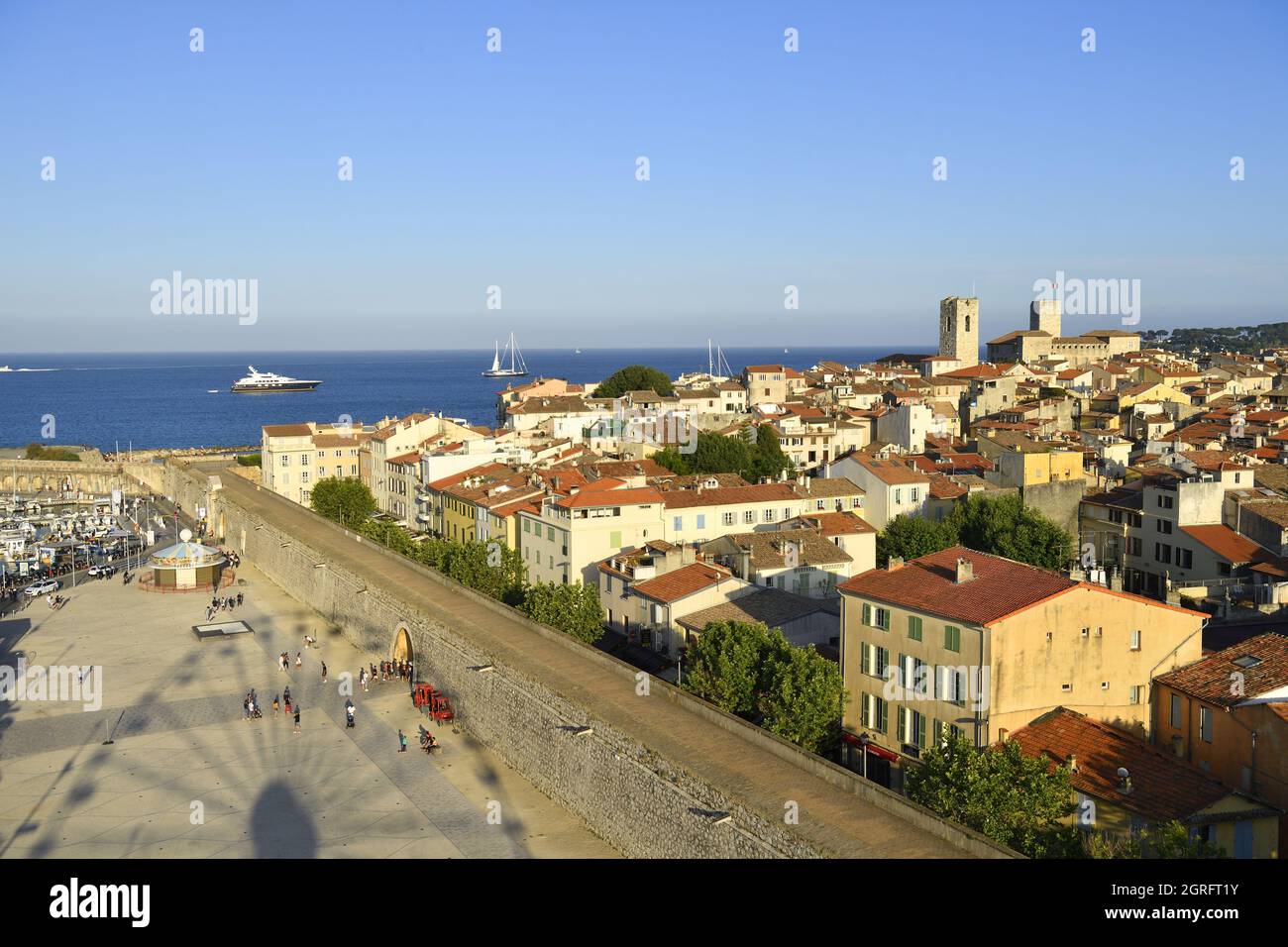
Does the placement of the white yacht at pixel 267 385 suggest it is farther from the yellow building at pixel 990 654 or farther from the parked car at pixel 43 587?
the yellow building at pixel 990 654

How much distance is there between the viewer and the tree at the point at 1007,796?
44.3 feet

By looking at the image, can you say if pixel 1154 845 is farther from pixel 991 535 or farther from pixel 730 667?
pixel 991 535

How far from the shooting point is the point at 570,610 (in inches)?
1024

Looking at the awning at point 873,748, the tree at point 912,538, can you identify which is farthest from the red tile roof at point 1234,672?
the tree at point 912,538

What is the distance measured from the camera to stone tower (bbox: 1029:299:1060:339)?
105 m

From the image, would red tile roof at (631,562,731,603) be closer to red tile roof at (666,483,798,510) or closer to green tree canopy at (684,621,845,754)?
green tree canopy at (684,621,845,754)

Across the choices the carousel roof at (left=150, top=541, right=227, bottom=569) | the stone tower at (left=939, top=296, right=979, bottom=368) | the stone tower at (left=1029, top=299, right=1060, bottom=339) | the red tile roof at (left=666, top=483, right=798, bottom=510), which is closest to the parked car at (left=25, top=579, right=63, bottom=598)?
the carousel roof at (left=150, top=541, right=227, bottom=569)

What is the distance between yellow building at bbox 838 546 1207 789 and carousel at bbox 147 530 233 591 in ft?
88.8

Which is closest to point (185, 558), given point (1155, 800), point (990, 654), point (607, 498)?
point (607, 498)

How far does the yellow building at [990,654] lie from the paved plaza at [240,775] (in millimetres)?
5123

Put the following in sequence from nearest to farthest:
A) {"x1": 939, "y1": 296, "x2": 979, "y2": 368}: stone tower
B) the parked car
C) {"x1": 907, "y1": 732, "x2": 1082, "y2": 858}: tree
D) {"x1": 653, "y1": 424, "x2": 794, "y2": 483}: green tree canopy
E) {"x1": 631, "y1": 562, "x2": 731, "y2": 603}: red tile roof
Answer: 1. {"x1": 907, "y1": 732, "x2": 1082, "y2": 858}: tree
2. {"x1": 631, "y1": 562, "x2": 731, "y2": 603}: red tile roof
3. the parked car
4. {"x1": 653, "y1": 424, "x2": 794, "y2": 483}: green tree canopy
5. {"x1": 939, "y1": 296, "x2": 979, "y2": 368}: stone tower

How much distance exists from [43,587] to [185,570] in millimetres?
4748

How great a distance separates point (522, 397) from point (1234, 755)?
59.1m
